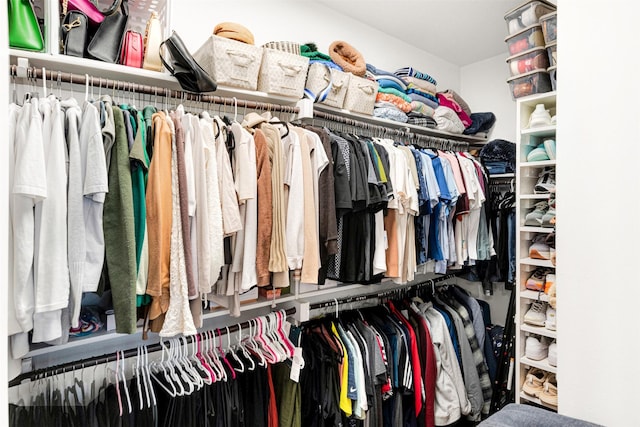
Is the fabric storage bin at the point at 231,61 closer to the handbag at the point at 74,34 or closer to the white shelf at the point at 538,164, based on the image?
the handbag at the point at 74,34

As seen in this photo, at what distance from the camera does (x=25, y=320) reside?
1.05m

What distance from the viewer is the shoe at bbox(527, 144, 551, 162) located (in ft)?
7.47

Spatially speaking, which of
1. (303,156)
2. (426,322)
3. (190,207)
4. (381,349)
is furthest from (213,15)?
(426,322)

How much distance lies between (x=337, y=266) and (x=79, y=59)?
4.62ft

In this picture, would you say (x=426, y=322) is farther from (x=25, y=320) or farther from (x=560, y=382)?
(x=25, y=320)

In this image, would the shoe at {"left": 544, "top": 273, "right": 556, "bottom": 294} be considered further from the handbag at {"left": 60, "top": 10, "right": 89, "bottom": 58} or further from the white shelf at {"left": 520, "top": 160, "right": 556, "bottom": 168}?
the handbag at {"left": 60, "top": 10, "right": 89, "bottom": 58}

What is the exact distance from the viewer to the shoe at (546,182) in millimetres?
2275

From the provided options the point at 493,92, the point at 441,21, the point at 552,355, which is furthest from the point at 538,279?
the point at 441,21

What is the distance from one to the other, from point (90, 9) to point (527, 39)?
238 cm

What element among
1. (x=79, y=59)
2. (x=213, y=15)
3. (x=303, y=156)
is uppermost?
(x=213, y=15)

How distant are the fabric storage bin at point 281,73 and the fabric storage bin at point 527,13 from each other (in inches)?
57.5

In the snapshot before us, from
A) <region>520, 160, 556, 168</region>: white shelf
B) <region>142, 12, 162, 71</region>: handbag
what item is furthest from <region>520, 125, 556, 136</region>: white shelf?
<region>142, 12, 162, 71</region>: handbag

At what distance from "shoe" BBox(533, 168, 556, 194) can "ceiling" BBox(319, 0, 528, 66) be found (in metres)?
1.12

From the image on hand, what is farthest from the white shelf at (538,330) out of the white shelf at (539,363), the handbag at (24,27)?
the handbag at (24,27)
